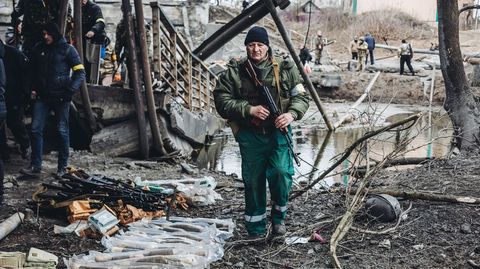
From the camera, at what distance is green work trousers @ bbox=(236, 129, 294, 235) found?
5.02 m

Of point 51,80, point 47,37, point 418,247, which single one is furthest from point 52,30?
point 418,247

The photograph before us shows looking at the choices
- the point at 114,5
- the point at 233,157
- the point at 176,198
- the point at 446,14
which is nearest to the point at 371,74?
the point at 114,5

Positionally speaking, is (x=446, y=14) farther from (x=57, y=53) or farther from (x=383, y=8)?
(x=383, y=8)

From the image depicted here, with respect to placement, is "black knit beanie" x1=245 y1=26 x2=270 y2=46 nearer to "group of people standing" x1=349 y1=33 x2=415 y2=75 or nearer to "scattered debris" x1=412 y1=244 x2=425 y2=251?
"scattered debris" x1=412 y1=244 x2=425 y2=251

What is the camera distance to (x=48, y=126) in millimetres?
9148

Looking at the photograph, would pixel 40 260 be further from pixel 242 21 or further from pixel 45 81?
pixel 242 21

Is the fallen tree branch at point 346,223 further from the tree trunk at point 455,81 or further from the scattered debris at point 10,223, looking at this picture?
the tree trunk at point 455,81

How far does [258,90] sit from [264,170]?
0.68 metres

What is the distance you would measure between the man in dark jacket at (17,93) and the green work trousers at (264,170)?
3404 millimetres

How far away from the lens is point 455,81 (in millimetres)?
8984

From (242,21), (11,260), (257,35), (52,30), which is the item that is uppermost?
(242,21)

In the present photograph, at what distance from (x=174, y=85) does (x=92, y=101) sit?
101 inches

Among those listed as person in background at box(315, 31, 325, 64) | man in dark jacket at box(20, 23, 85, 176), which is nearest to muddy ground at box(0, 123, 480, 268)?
man in dark jacket at box(20, 23, 85, 176)

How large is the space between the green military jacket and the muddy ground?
107 centimetres
